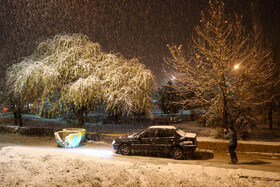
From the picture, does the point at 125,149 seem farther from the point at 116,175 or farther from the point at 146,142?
the point at 116,175

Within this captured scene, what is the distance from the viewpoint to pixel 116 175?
6.93m

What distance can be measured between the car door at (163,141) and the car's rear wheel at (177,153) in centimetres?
23

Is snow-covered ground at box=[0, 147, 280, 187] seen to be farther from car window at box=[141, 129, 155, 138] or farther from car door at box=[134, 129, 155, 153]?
car window at box=[141, 129, 155, 138]

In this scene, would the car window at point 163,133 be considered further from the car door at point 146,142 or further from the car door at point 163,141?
the car door at point 146,142

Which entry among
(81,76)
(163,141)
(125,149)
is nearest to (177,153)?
(163,141)

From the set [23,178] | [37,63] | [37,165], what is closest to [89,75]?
[37,63]

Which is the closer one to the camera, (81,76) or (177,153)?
→ (177,153)

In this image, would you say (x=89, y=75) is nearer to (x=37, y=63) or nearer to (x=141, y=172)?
(x=37, y=63)

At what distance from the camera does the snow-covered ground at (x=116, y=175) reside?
6297 mm

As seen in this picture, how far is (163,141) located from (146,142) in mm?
882

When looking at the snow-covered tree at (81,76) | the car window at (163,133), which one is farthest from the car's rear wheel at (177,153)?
the snow-covered tree at (81,76)

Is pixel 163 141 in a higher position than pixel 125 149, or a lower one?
higher

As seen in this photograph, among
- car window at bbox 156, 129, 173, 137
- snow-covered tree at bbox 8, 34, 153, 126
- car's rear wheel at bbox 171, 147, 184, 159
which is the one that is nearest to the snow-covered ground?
car's rear wheel at bbox 171, 147, 184, 159

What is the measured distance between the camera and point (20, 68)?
53.6 feet
